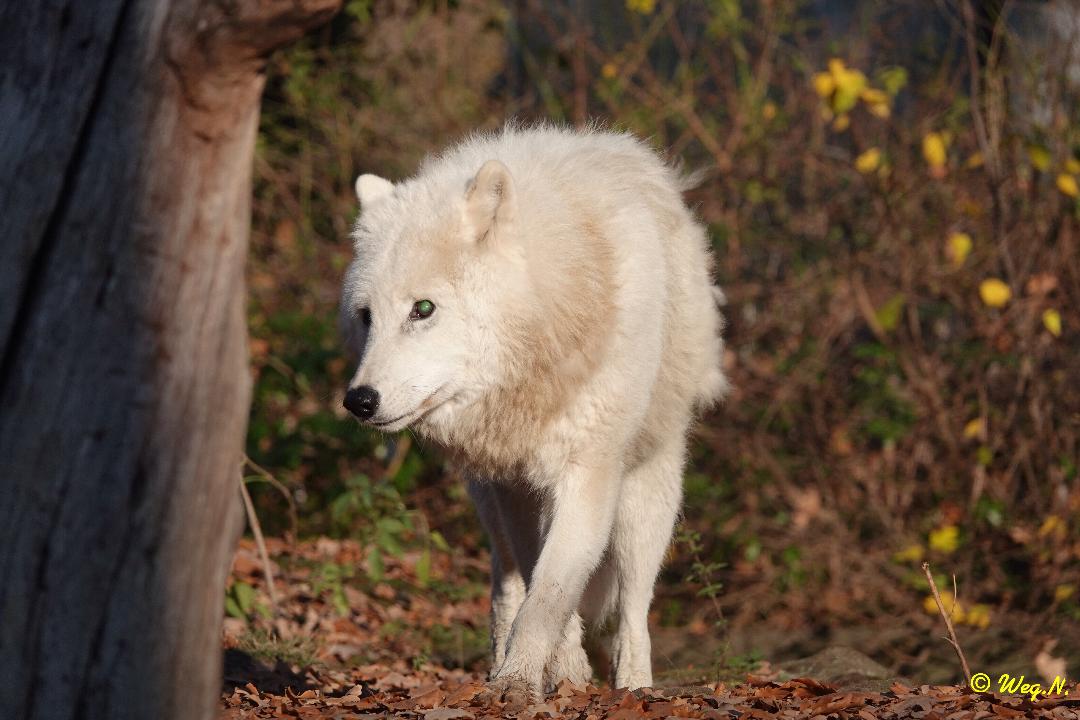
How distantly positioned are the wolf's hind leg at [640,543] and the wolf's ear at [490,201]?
128 cm

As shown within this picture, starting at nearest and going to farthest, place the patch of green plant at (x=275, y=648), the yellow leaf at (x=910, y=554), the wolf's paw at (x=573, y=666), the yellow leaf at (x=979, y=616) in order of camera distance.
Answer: the wolf's paw at (x=573, y=666)
the patch of green plant at (x=275, y=648)
the yellow leaf at (x=979, y=616)
the yellow leaf at (x=910, y=554)

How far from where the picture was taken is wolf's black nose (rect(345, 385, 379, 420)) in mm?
3717

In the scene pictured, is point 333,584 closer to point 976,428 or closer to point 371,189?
point 371,189

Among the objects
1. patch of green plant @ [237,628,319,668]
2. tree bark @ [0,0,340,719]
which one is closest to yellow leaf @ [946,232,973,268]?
patch of green plant @ [237,628,319,668]

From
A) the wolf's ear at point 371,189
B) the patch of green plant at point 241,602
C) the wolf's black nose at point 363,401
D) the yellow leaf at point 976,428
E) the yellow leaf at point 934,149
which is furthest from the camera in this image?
the yellow leaf at point 976,428

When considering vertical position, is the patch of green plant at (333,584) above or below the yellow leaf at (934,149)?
below

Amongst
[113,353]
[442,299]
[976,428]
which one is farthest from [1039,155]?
[113,353]

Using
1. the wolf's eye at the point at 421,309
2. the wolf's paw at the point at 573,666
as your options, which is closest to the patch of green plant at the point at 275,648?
the wolf's paw at the point at 573,666

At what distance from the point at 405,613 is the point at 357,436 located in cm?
146

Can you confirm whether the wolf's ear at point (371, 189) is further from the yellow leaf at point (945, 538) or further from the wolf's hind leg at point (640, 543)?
the yellow leaf at point (945, 538)

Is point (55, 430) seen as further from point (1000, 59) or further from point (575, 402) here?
point (1000, 59)

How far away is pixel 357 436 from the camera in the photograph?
7.77 meters

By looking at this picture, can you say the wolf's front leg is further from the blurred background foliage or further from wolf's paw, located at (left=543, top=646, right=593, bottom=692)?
the blurred background foliage

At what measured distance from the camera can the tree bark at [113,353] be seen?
2.25m
